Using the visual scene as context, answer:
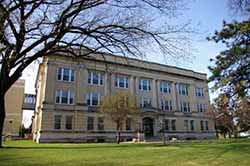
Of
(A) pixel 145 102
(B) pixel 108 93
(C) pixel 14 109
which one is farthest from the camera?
(C) pixel 14 109

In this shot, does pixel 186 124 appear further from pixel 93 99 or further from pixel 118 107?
pixel 118 107

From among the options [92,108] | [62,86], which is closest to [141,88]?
[92,108]

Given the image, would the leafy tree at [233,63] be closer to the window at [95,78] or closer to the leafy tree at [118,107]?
the leafy tree at [118,107]

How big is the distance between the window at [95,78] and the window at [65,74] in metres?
2.74

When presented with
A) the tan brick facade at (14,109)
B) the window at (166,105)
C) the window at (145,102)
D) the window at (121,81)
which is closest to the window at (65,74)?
the window at (121,81)

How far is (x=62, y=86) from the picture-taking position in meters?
35.2

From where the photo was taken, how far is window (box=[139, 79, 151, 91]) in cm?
4328

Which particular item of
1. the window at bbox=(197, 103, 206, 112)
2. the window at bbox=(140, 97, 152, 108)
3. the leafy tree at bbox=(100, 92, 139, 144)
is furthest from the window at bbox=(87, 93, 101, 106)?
the window at bbox=(197, 103, 206, 112)

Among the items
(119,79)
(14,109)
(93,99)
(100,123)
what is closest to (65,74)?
(93,99)

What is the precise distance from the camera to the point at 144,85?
143ft

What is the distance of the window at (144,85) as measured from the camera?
4328 cm

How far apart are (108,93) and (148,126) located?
9463mm

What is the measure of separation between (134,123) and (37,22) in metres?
29.2

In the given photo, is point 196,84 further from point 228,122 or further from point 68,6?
point 68,6
